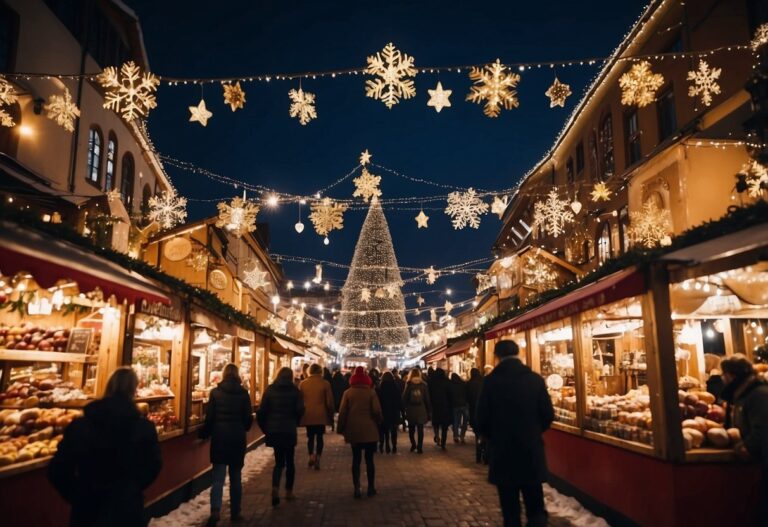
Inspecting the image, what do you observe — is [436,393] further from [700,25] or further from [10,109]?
[10,109]

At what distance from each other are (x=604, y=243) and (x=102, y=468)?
2081 cm

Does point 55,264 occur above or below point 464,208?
below

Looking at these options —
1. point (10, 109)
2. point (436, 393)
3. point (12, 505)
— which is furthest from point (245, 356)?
point (12, 505)

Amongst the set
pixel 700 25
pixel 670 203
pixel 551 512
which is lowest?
pixel 551 512

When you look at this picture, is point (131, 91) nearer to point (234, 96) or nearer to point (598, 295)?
point (234, 96)

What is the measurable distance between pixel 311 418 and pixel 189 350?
8.45ft

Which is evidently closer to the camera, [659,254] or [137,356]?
[659,254]

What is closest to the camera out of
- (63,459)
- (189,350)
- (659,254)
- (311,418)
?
(63,459)

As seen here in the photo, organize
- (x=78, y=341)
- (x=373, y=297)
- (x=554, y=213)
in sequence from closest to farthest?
(x=78, y=341) < (x=554, y=213) < (x=373, y=297)

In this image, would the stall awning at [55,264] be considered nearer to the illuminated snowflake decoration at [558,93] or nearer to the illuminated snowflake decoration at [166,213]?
the illuminated snowflake decoration at [558,93]

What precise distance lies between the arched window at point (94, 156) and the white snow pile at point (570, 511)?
1718 centimetres

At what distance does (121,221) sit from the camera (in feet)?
42.5

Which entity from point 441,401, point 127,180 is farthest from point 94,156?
point 441,401

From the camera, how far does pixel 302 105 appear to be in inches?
386
